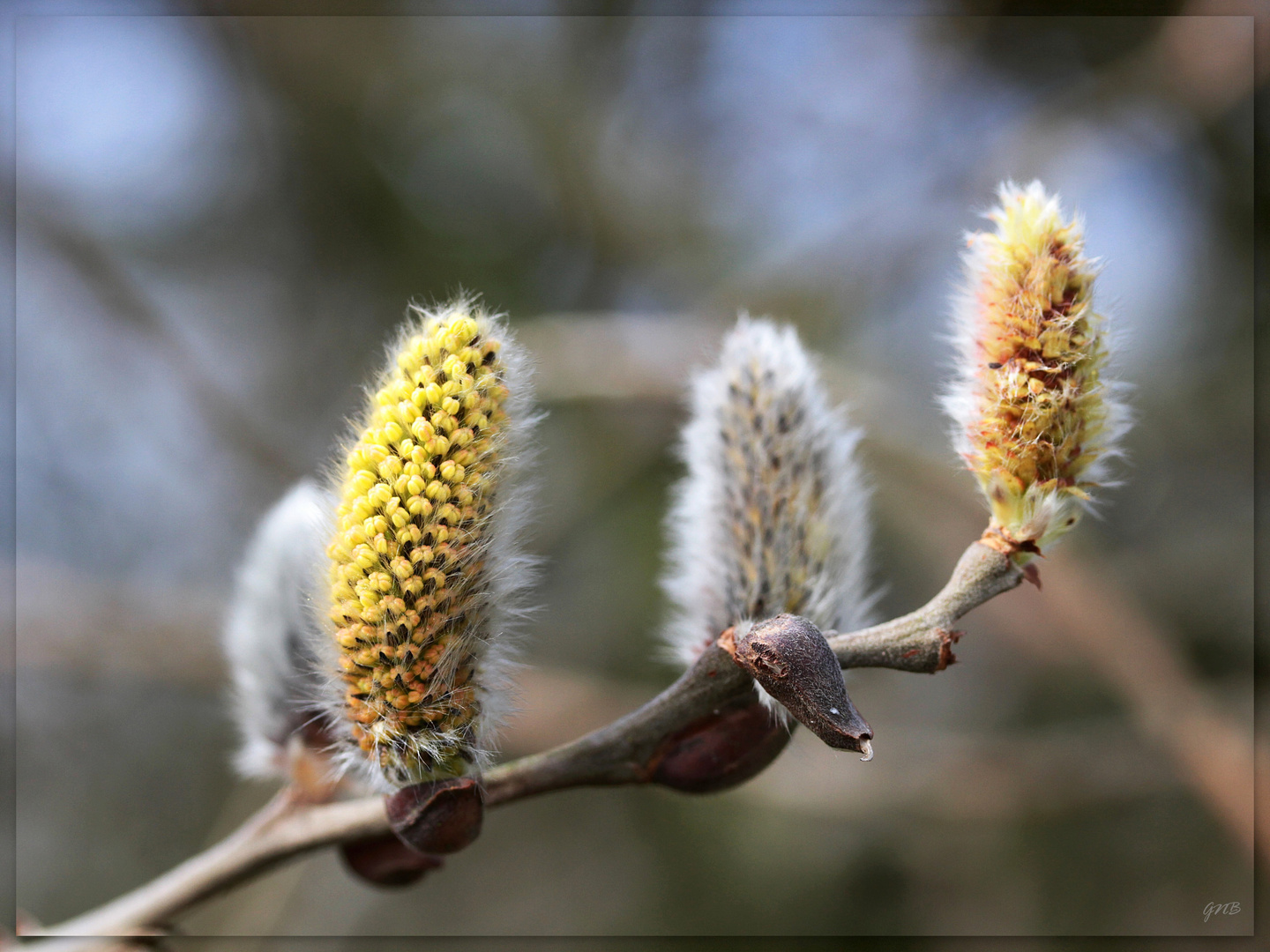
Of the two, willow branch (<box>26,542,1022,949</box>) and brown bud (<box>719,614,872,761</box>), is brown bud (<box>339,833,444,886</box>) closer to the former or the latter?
willow branch (<box>26,542,1022,949</box>)

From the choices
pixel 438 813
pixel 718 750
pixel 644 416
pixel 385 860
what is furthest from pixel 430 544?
pixel 644 416

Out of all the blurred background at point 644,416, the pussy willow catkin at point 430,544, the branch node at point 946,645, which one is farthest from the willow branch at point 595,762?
the blurred background at point 644,416

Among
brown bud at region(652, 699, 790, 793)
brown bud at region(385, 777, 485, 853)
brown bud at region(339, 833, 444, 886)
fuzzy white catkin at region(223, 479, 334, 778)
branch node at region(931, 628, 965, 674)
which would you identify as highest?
fuzzy white catkin at region(223, 479, 334, 778)

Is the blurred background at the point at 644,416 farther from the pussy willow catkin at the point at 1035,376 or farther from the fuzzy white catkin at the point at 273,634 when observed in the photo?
the pussy willow catkin at the point at 1035,376

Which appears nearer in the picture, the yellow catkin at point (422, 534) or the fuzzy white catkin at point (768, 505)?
the yellow catkin at point (422, 534)

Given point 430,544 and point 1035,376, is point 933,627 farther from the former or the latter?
point 430,544

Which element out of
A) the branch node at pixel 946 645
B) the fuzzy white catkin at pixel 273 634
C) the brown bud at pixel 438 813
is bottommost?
the brown bud at pixel 438 813

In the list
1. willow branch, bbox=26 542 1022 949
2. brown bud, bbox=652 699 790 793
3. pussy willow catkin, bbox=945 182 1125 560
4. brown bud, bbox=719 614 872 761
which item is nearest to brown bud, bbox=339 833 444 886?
willow branch, bbox=26 542 1022 949
